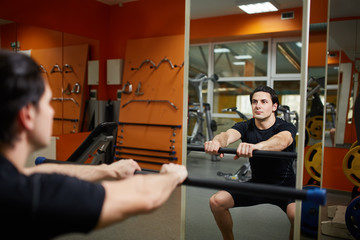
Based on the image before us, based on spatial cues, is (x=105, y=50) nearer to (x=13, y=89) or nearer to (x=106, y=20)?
(x=106, y=20)

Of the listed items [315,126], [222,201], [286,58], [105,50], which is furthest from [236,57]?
[222,201]

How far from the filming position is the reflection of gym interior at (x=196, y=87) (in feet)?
6.85

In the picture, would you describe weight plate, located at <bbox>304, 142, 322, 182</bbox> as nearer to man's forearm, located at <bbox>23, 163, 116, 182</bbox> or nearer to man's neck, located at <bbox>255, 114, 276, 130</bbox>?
man's neck, located at <bbox>255, 114, 276, 130</bbox>

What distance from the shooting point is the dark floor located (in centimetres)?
239

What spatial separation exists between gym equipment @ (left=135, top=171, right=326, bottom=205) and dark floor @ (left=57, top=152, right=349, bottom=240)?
25.7 inches

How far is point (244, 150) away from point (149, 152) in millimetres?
4015

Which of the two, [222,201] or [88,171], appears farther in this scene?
[222,201]

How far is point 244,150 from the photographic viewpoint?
1.91 m

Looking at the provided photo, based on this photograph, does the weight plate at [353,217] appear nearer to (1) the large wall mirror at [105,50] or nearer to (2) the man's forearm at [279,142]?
(2) the man's forearm at [279,142]

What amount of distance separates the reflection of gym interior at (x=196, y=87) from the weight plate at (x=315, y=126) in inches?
0.5

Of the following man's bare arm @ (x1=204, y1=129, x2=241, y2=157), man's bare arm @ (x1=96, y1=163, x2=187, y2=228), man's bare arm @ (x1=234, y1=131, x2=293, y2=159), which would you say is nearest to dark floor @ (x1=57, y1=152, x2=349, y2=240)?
man's bare arm @ (x1=204, y1=129, x2=241, y2=157)

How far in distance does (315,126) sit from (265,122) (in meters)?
0.34

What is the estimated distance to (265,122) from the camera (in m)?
2.27

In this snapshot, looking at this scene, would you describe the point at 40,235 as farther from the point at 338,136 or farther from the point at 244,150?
the point at 338,136
